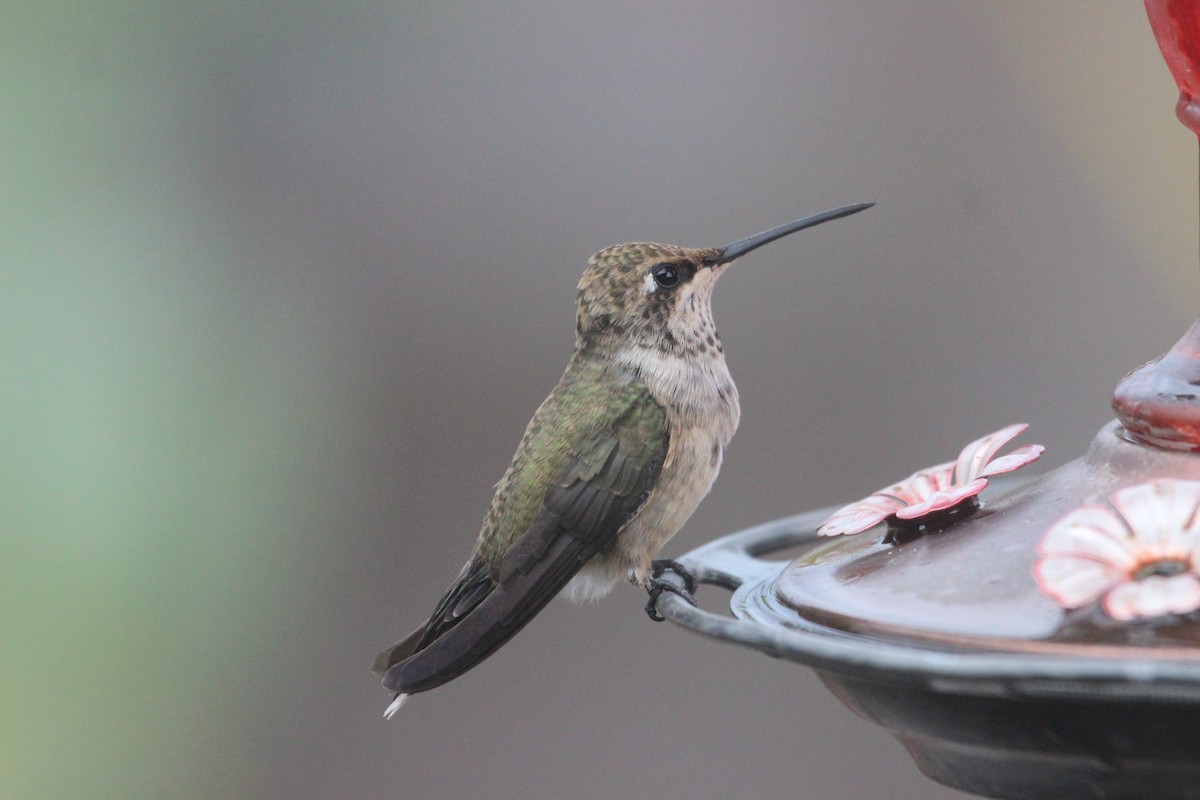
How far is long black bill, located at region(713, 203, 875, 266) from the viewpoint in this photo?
2.64 meters

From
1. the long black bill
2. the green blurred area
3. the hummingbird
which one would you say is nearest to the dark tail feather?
the hummingbird

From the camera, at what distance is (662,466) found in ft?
10.2

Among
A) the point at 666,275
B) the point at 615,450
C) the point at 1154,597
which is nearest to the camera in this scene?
the point at 1154,597

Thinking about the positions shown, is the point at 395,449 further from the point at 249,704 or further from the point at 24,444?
the point at 24,444

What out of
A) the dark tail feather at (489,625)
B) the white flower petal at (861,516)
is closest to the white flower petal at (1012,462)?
the white flower petal at (861,516)

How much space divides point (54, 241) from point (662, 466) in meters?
2.28

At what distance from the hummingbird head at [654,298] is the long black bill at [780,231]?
0.05m

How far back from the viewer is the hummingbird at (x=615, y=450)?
9.64 feet

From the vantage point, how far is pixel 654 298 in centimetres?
328

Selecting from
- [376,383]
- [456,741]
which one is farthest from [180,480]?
[456,741]

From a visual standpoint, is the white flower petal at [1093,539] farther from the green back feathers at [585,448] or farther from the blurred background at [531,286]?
the blurred background at [531,286]

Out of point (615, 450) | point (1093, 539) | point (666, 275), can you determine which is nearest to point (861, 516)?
point (1093, 539)

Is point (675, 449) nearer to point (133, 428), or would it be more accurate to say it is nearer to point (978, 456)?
point (978, 456)

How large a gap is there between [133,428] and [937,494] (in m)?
2.98
